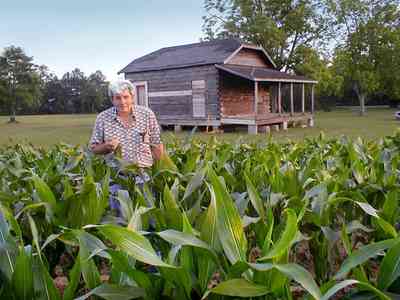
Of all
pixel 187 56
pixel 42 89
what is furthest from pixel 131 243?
pixel 42 89

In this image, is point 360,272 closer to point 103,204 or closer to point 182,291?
point 182,291

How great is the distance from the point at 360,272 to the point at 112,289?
29.9 inches

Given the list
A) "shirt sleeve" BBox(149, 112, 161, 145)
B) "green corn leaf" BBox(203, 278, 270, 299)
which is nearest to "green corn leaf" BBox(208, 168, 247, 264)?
"green corn leaf" BBox(203, 278, 270, 299)

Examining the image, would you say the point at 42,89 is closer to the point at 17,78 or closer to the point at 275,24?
the point at 17,78

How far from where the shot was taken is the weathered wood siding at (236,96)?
2391 cm

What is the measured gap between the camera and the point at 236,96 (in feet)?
81.9

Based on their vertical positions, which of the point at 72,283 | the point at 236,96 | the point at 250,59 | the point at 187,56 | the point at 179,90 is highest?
the point at 187,56

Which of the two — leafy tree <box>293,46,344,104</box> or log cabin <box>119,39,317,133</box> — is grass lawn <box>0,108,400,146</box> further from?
leafy tree <box>293,46,344,104</box>

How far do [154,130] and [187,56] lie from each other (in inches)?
876

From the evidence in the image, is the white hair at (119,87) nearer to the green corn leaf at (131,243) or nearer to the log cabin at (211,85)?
the green corn leaf at (131,243)

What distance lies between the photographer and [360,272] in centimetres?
135

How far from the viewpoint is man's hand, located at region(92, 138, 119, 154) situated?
3678 mm

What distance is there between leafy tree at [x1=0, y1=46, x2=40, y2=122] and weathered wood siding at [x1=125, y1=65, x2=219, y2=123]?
21.7 m

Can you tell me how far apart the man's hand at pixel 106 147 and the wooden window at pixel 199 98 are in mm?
20226
